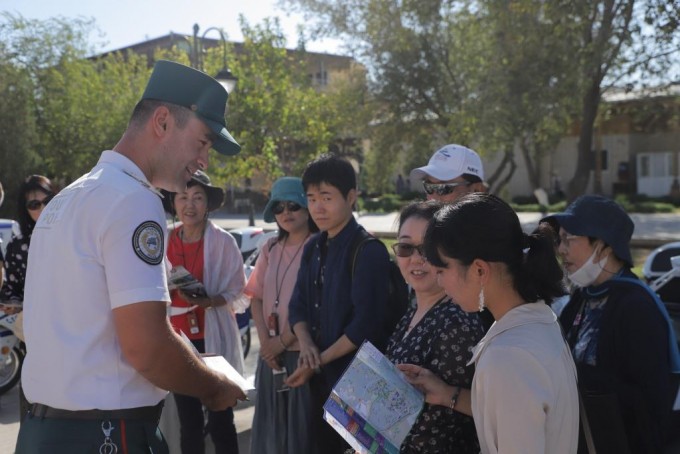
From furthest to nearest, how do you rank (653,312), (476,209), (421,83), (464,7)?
(421,83) → (464,7) → (653,312) → (476,209)

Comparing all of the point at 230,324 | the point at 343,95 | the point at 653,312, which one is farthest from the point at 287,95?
the point at 653,312

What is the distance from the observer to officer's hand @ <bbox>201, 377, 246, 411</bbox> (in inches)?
103

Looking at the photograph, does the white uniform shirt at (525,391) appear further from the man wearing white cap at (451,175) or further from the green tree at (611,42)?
the green tree at (611,42)

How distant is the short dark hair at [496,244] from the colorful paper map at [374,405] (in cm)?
45

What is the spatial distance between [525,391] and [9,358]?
6389 millimetres

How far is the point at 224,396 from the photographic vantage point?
2.63m

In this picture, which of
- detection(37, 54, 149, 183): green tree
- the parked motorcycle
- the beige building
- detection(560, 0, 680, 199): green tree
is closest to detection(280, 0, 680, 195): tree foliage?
detection(560, 0, 680, 199): green tree

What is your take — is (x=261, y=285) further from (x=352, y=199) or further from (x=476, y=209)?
(x=476, y=209)

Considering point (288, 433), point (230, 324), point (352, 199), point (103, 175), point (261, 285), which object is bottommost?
point (288, 433)

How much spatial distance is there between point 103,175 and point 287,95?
677 inches

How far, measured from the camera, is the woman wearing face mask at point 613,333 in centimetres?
273

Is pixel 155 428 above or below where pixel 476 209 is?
below

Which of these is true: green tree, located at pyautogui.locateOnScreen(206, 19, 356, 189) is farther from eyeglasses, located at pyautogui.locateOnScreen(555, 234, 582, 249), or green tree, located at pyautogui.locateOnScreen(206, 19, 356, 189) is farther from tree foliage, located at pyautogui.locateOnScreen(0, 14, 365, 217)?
eyeglasses, located at pyautogui.locateOnScreen(555, 234, 582, 249)

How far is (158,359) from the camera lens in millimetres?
2270
